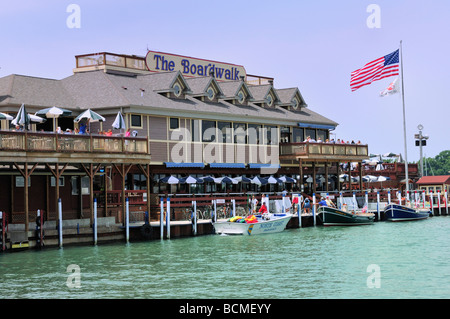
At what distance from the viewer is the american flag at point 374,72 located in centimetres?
5750

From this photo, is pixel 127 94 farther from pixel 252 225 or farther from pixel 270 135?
Result: pixel 270 135

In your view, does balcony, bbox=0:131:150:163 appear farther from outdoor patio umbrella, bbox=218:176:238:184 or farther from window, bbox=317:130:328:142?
window, bbox=317:130:328:142

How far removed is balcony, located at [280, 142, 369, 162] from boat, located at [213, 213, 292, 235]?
13.5m

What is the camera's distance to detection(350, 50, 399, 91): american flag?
5750cm

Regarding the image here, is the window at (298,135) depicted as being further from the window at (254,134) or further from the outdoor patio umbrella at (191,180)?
the outdoor patio umbrella at (191,180)

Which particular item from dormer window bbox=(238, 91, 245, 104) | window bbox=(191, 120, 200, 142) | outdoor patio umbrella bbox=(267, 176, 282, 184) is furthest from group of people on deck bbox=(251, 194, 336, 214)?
dormer window bbox=(238, 91, 245, 104)

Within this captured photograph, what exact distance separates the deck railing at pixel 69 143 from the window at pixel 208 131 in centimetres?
1174

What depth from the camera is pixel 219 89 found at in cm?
6312

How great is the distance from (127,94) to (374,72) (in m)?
18.4

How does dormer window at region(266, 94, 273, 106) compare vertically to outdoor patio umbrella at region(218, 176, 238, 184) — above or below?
above

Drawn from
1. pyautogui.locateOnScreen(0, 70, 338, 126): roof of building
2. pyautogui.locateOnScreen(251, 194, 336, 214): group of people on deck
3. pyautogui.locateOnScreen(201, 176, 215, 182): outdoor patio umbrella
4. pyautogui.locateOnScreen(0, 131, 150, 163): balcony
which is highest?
pyautogui.locateOnScreen(0, 70, 338, 126): roof of building

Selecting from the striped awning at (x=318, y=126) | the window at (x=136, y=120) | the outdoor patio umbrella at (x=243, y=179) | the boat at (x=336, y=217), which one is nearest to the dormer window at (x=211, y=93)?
the outdoor patio umbrella at (x=243, y=179)
